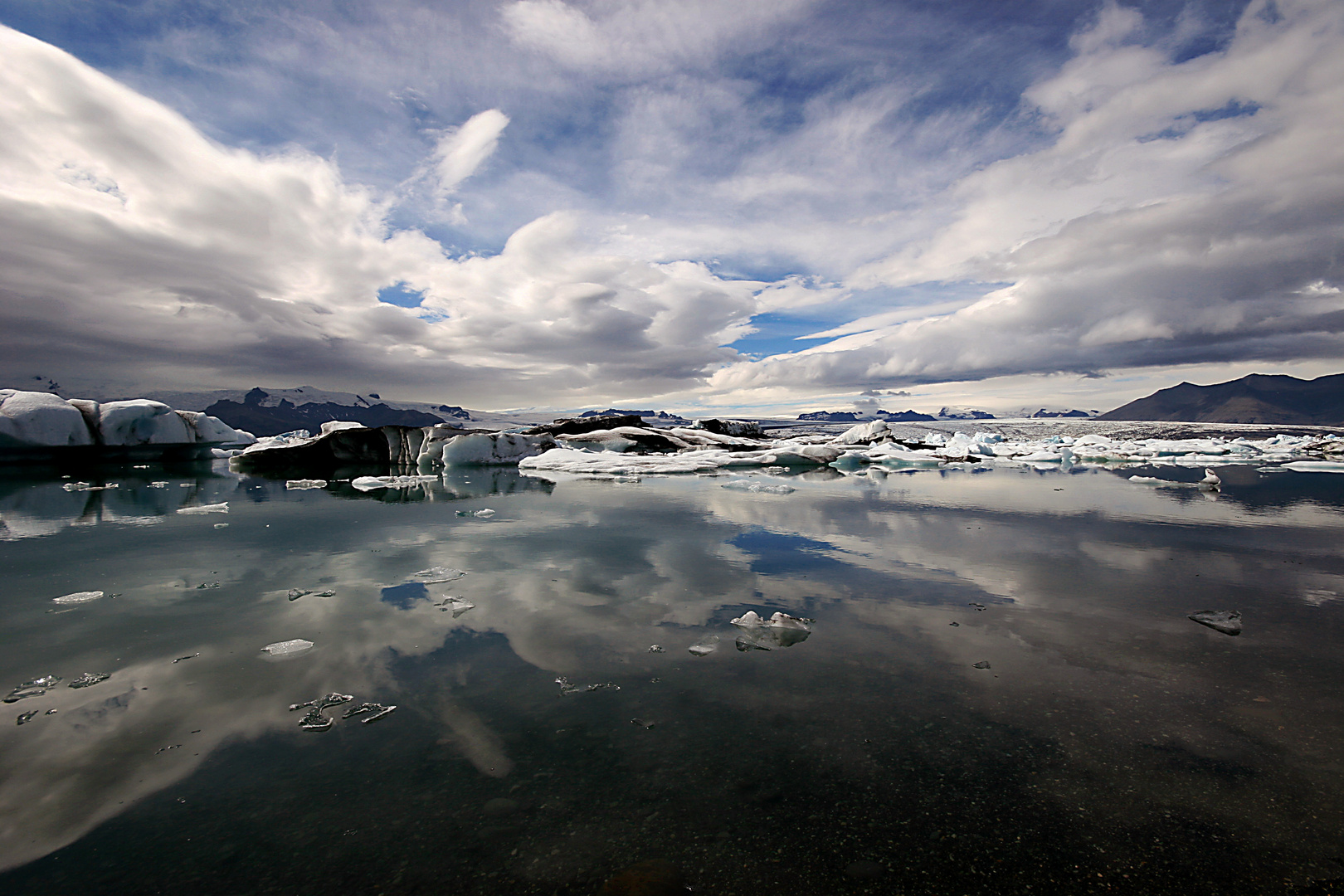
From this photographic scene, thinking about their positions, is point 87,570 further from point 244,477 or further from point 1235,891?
point 244,477

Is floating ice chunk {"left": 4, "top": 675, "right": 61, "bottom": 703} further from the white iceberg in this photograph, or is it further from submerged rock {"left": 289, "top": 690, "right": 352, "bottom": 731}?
the white iceberg

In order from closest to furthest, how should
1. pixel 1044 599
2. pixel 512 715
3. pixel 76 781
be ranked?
pixel 76 781 → pixel 512 715 → pixel 1044 599

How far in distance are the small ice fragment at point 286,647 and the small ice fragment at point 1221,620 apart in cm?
733

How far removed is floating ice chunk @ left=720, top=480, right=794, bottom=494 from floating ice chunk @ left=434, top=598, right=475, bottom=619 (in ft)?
33.2

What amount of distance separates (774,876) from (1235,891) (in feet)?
5.29

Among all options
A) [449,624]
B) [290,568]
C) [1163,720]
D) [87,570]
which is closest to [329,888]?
[449,624]

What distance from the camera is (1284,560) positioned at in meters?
6.85

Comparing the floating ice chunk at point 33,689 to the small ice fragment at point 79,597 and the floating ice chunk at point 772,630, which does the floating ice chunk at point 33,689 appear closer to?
the small ice fragment at point 79,597

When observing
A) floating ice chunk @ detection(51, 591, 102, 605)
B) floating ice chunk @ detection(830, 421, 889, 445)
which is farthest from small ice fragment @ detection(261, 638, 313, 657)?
floating ice chunk @ detection(830, 421, 889, 445)

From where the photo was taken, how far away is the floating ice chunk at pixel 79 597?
5.12 m

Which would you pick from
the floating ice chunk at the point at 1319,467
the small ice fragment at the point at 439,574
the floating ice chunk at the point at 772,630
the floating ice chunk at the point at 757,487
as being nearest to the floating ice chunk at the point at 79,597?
the small ice fragment at the point at 439,574

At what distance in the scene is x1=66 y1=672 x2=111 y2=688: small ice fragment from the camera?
3.45 metres

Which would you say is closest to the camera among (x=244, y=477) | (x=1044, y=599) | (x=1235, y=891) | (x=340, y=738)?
(x=1235, y=891)

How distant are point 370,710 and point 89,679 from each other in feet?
→ 6.93
